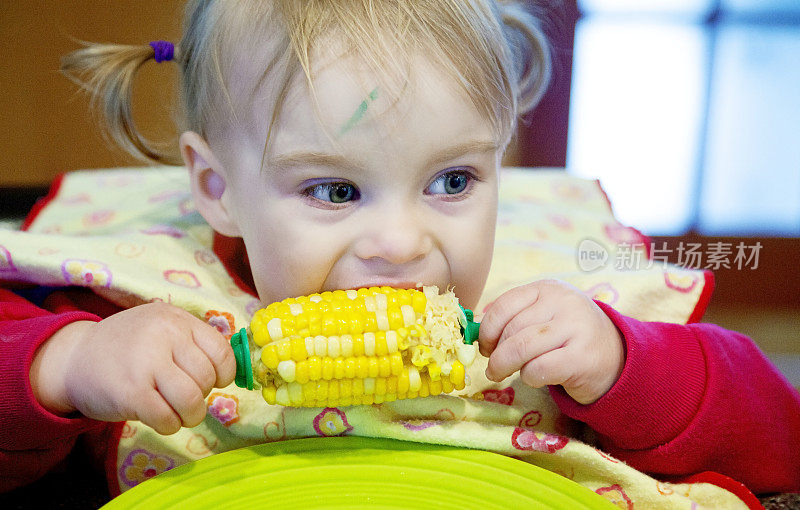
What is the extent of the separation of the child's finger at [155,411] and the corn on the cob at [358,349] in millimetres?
92

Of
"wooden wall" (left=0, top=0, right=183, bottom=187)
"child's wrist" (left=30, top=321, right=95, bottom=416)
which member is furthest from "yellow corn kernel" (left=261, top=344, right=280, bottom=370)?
"wooden wall" (left=0, top=0, right=183, bottom=187)

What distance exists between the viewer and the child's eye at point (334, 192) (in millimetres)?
824

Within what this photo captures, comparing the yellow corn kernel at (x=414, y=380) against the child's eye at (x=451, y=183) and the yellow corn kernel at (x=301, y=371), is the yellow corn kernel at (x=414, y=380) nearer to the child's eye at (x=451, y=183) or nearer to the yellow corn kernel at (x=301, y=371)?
the yellow corn kernel at (x=301, y=371)

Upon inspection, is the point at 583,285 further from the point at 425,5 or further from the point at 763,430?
the point at 425,5

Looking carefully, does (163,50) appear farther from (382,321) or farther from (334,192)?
(382,321)

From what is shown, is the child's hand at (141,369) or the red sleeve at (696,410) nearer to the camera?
the child's hand at (141,369)

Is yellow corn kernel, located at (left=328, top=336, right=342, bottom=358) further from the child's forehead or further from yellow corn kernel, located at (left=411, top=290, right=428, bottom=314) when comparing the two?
the child's forehead

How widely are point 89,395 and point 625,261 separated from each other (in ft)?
3.05

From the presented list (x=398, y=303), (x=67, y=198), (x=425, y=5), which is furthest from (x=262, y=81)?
(x=67, y=198)

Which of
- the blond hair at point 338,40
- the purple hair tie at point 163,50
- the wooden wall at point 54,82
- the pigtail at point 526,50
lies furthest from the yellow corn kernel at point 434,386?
the wooden wall at point 54,82

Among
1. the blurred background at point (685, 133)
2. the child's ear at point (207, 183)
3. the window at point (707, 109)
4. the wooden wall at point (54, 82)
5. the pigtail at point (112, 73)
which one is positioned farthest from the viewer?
the window at point (707, 109)

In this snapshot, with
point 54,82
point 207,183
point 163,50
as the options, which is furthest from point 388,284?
point 54,82

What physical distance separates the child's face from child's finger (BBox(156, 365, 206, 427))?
21 cm

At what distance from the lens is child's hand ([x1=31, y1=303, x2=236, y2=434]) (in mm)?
668
